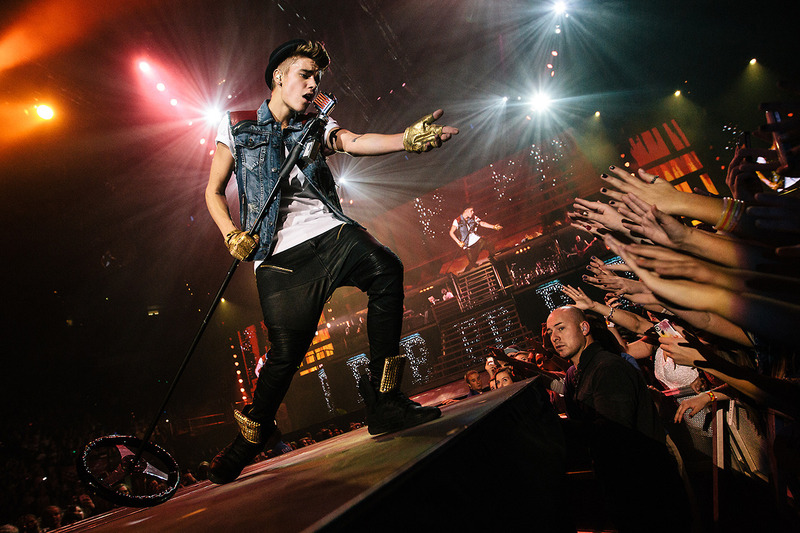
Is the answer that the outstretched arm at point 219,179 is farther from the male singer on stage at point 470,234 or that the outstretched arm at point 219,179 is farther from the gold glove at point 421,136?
the male singer on stage at point 470,234

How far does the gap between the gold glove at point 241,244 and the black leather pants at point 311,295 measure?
11 cm

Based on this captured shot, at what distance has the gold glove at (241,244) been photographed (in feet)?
6.27

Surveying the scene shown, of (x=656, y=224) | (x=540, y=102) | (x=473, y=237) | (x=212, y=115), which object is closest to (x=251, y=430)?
(x=656, y=224)

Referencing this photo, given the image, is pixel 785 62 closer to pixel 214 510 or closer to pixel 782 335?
pixel 782 335

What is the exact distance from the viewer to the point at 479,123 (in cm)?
1661

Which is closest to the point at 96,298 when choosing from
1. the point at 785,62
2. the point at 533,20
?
the point at 533,20

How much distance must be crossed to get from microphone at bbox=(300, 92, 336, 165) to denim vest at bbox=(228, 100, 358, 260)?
0.04m

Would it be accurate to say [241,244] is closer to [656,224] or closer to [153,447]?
[153,447]

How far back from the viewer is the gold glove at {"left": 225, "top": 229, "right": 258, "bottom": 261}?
191cm

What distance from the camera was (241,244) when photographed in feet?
6.29

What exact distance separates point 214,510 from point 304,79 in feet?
7.23

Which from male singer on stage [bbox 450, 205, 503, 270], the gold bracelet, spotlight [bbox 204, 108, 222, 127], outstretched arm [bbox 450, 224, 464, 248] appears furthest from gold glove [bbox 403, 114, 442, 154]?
outstretched arm [bbox 450, 224, 464, 248]

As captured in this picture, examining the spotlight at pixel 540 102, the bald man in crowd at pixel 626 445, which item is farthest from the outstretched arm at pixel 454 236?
the bald man in crowd at pixel 626 445

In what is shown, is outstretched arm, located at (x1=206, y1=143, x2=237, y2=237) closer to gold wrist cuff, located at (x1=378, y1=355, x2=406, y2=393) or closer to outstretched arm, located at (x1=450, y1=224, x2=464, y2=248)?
gold wrist cuff, located at (x1=378, y1=355, x2=406, y2=393)
